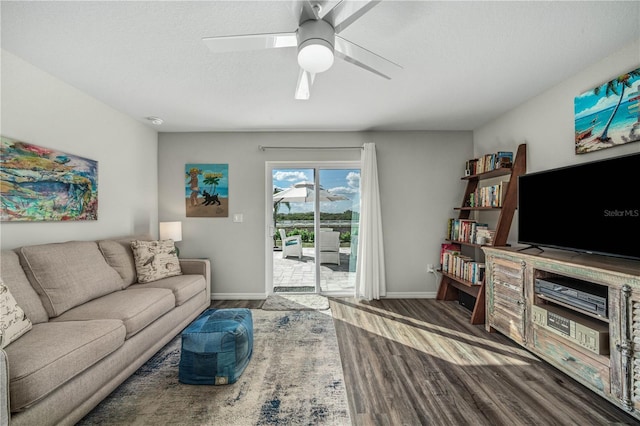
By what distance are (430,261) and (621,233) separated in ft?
7.65

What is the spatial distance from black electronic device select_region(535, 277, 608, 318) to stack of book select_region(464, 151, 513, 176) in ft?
4.45

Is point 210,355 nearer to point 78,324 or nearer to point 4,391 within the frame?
point 78,324

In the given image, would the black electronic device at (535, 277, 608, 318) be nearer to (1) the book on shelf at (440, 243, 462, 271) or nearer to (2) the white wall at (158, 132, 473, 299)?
(1) the book on shelf at (440, 243, 462, 271)

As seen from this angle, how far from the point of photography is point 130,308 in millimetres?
2092

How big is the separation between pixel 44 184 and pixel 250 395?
2413 mm

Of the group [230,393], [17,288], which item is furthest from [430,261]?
[17,288]

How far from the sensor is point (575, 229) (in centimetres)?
215

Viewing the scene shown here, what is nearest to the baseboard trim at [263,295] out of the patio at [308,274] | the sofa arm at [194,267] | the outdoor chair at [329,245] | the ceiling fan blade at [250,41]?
the patio at [308,274]

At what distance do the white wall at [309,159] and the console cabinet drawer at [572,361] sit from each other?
182cm

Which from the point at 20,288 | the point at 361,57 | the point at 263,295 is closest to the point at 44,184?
the point at 20,288

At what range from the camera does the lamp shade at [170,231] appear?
3.55 m

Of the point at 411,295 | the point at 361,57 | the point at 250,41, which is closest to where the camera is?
the point at 250,41

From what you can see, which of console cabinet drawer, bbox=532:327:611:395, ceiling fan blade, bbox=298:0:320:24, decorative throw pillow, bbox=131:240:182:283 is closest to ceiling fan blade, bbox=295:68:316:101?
ceiling fan blade, bbox=298:0:320:24

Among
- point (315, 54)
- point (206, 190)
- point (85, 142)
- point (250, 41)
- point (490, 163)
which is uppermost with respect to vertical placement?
point (250, 41)
